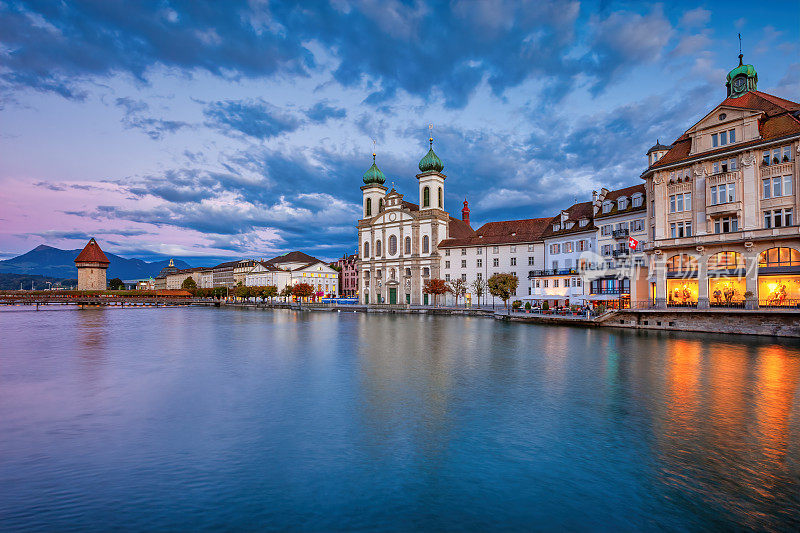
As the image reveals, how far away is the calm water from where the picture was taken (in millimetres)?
8766

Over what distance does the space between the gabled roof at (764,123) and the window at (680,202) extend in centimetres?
329

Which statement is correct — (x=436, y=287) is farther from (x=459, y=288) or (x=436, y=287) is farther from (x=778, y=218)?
(x=778, y=218)

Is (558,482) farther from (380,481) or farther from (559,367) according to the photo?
(559,367)

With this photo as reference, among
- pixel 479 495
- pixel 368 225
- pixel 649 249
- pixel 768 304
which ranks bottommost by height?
pixel 479 495

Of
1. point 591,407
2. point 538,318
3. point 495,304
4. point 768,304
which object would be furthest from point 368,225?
point 591,407

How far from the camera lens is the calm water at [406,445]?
8.77 m

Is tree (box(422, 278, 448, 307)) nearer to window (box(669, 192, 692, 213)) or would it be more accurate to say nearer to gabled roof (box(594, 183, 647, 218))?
gabled roof (box(594, 183, 647, 218))

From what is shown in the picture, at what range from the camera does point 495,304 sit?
74.7 m

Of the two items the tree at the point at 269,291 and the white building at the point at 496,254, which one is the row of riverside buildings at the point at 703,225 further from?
the tree at the point at 269,291

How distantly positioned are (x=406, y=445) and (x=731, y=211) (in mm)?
39776

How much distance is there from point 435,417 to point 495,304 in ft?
203

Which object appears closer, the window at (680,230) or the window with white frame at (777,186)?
the window with white frame at (777,186)

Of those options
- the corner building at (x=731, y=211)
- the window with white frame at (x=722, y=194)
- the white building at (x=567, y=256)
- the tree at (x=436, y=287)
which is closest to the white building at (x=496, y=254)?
the tree at (x=436, y=287)

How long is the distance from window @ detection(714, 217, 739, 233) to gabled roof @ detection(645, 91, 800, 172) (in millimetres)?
5992
